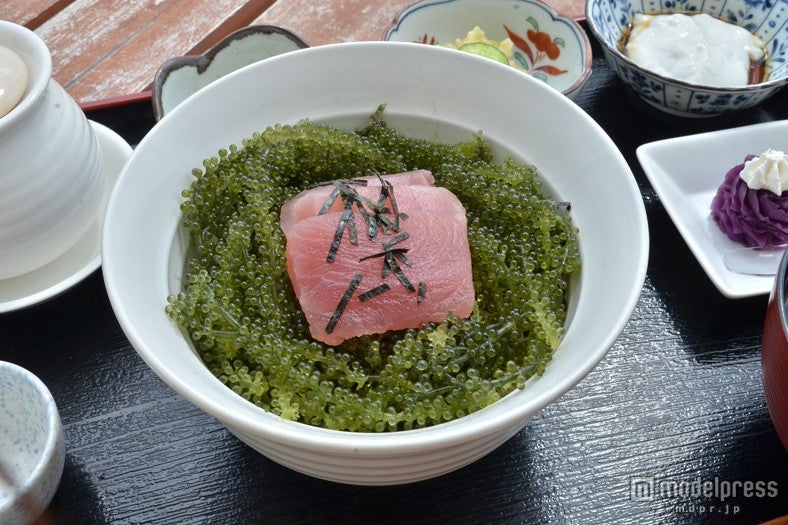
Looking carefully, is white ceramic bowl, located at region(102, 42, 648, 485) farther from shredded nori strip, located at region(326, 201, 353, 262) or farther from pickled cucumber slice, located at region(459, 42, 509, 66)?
pickled cucumber slice, located at region(459, 42, 509, 66)

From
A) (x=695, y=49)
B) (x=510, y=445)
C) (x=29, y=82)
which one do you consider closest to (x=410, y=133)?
(x=510, y=445)

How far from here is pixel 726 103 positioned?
1.72 metres

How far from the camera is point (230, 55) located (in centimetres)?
179

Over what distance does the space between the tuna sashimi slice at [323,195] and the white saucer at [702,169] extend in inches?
25.3

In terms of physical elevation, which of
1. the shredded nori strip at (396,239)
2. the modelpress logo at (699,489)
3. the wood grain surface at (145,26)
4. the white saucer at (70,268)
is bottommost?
the modelpress logo at (699,489)

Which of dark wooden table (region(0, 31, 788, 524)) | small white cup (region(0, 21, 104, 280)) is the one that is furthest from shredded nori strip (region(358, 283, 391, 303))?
small white cup (region(0, 21, 104, 280))

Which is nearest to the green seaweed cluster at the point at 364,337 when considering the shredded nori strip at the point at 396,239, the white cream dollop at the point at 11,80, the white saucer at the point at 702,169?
the shredded nori strip at the point at 396,239

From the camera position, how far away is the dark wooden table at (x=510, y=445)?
1.09 m

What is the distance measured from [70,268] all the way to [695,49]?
69.1 inches

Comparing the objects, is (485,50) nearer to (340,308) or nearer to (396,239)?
(396,239)

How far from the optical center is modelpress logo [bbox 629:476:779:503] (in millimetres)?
1100

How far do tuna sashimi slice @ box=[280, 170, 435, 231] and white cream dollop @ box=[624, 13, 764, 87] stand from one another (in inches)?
38.6

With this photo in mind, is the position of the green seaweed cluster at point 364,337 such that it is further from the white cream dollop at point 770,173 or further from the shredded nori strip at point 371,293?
the white cream dollop at point 770,173

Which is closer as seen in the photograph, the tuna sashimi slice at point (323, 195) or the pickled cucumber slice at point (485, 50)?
the tuna sashimi slice at point (323, 195)
